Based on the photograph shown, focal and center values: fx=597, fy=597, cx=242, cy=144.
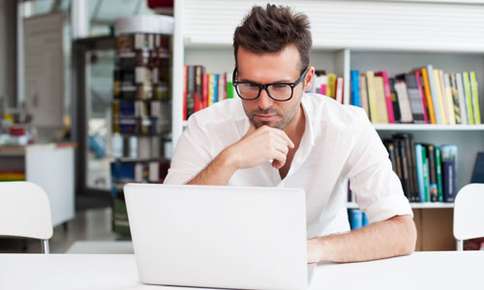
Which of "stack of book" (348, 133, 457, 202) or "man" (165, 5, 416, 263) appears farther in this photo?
"stack of book" (348, 133, 457, 202)

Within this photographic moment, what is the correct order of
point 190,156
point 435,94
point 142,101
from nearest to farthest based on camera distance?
point 190,156 < point 435,94 < point 142,101

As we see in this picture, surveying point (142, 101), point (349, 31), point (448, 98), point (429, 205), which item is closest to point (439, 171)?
point (429, 205)

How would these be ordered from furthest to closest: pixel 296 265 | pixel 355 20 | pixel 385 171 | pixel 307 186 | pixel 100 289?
pixel 355 20 → pixel 307 186 → pixel 385 171 → pixel 100 289 → pixel 296 265

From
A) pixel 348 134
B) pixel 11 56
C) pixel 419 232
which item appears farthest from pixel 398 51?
pixel 11 56

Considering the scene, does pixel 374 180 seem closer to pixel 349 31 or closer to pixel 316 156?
pixel 316 156

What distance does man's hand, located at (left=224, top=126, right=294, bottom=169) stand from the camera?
159 cm

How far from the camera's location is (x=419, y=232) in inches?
131

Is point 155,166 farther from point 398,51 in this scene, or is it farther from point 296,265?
point 296,265

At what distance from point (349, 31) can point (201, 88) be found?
811 mm

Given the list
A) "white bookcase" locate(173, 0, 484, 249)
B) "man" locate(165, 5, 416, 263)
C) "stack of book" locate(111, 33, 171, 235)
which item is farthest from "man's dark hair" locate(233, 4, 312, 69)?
"stack of book" locate(111, 33, 171, 235)

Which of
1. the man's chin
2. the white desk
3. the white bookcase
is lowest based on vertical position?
the white desk

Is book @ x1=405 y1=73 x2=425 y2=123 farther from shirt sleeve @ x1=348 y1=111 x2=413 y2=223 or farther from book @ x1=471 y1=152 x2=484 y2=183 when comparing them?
shirt sleeve @ x1=348 y1=111 x2=413 y2=223

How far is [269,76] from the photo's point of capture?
1682 mm

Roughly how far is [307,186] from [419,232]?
64.3 inches
